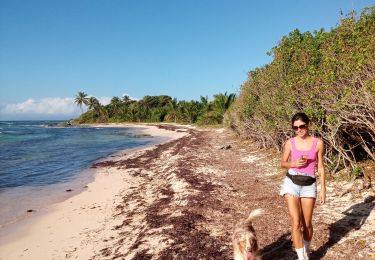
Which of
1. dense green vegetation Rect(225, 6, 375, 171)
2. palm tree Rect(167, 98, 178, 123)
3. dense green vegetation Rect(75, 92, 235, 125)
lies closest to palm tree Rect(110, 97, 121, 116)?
dense green vegetation Rect(75, 92, 235, 125)

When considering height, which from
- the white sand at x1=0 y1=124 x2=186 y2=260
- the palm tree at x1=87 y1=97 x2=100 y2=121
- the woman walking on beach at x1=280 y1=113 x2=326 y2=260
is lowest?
the white sand at x1=0 y1=124 x2=186 y2=260

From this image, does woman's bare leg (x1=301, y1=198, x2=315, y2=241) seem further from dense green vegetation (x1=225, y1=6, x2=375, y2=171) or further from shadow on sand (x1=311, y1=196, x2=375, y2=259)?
dense green vegetation (x1=225, y1=6, x2=375, y2=171)

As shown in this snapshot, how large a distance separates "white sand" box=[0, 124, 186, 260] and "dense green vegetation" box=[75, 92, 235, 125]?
38381mm

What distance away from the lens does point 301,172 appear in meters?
4.89

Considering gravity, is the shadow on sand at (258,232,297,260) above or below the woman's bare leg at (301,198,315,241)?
below

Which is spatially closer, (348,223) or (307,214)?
(307,214)

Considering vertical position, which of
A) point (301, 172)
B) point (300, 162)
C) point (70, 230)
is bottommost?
point (70, 230)

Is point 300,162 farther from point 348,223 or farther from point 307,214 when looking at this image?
point 348,223

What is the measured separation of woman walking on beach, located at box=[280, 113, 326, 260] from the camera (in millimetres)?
4832

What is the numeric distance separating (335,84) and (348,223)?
4.74 metres

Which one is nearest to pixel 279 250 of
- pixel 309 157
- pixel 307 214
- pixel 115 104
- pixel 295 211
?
pixel 307 214

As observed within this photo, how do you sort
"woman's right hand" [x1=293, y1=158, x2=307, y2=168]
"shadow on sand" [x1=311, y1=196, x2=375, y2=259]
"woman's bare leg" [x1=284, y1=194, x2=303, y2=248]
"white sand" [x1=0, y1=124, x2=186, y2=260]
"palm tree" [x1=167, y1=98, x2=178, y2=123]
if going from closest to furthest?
"woman's right hand" [x1=293, y1=158, x2=307, y2=168] → "woman's bare leg" [x1=284, y1=194, x2=303, y2=248] → "shadow on sand" [x1=311, y1=196, x2=375, y2=259] → "white sand" [x1=0, y1=124, x2=186, y2=260] → "palm tree" [x1=167, y1=98, x2=178, y2=123]

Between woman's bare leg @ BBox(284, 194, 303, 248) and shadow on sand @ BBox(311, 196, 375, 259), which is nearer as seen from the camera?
woman's bare leg @ BBox(284, 194, 303, 248)

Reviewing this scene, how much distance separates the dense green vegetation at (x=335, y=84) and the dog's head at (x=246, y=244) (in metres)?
4.83
